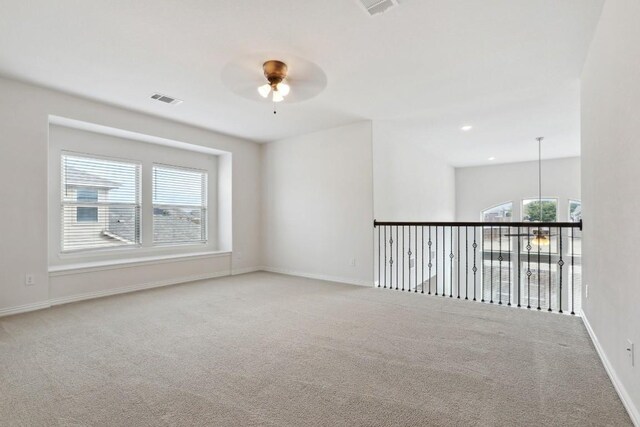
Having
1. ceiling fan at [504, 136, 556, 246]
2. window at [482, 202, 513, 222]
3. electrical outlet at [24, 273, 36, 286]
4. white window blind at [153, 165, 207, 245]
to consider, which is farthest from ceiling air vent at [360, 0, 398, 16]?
window at [482, 202, 513, 222]


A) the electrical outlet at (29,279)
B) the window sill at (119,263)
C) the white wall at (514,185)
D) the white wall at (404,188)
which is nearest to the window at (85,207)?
the window sill at (119,263)

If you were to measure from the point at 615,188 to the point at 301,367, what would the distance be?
235 centimetres

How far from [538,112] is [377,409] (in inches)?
176

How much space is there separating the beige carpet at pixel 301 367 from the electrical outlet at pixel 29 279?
35 centimetres

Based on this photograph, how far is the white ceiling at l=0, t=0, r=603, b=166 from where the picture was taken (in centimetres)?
221

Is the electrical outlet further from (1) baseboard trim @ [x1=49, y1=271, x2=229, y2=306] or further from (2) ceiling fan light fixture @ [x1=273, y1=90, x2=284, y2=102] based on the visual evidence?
(2) ceiling fan light fixture @ [x1=273, y1=90, x2=284, y2=102]

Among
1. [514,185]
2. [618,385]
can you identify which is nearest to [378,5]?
[618,385]

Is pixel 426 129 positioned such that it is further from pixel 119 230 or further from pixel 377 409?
pixel 119 230

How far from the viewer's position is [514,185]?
8.05 metres

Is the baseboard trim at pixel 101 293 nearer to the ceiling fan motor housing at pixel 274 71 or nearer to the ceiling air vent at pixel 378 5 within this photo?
the ceiling fan motor housing at pixel 274 71

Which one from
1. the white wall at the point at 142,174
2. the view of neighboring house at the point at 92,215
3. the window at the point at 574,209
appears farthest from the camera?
the window at the point at 574,209

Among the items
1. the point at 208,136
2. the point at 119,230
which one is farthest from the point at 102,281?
the point at 208,136

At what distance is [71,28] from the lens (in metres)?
2.41

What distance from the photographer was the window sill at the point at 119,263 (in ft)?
12.4
